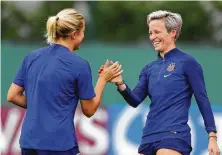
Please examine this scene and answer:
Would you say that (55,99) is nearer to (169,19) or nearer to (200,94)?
(200,94)

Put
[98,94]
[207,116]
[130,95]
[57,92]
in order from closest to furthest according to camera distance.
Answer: [57,92], [98,94], [207,116], [130,95]

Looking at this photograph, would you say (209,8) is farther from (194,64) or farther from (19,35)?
(194,64)

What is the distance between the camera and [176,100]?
662 cm

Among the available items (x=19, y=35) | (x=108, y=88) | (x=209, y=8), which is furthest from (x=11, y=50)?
(x=19, y=35)

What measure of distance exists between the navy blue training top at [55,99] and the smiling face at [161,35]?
0.95 meters

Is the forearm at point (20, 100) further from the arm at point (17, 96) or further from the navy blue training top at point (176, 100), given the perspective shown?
the navy blue training top at point (176, 100)

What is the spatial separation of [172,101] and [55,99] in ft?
3.46

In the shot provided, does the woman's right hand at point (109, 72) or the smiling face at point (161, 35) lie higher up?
the smiling face at point (161, 35)

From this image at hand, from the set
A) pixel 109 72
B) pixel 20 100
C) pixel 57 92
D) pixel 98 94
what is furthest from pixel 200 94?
Answer: pixel 20 100

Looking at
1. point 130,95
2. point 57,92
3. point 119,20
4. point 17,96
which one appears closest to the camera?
point 57,92

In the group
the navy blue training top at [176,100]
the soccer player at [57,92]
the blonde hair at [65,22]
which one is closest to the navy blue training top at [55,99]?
the soccer player at [57,92]

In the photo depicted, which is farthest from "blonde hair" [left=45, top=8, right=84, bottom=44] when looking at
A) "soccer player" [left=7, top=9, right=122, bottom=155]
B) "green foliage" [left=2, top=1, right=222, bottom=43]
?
"green foliage" [left=2, top=1, right=222, bottom=43]

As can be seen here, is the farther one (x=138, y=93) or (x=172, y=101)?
(x=138, y=93)

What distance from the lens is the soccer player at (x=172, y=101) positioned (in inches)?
260
